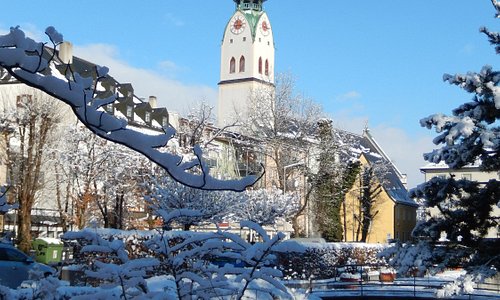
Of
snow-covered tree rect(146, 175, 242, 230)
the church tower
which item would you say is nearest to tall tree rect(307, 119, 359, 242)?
snow-covered tree rect(146, 175, 242, 230)

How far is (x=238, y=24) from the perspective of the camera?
320 feet

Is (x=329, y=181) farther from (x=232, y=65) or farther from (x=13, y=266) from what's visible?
(x=232, y=65)

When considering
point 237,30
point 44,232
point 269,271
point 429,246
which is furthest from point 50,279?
point 237,30

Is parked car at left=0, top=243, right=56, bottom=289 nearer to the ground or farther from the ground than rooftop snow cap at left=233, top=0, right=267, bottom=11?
nearer to the ground

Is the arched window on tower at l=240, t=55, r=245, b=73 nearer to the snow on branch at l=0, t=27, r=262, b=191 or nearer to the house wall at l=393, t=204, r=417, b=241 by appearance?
the house wall at l=393, t=204, r=417, b=241

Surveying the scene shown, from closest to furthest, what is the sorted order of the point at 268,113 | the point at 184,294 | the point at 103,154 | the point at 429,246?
the point at 184,294
the point at 429,246
the point at 103,154
the point at 268,113

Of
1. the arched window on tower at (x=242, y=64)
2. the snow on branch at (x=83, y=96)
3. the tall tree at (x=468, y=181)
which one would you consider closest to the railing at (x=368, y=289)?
the tall tree at (x=468, y=181)

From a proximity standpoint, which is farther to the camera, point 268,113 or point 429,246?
point 268,113

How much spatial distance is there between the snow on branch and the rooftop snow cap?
97750mm

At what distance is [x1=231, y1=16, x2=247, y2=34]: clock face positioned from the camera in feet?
Answer: 317

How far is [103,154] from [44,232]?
757cm

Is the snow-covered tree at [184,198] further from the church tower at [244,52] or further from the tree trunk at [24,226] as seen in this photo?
the church tower at [244,52]

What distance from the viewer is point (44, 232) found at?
39875 millimetres

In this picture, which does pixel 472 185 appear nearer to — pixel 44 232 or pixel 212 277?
pixel 212 277
